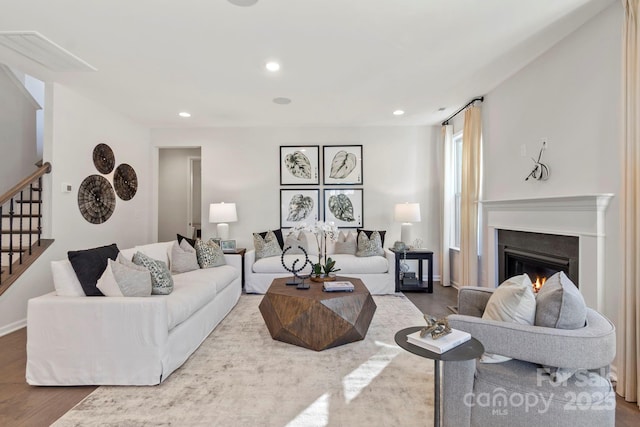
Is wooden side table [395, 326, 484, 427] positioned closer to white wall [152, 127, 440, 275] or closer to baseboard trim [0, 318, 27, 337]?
baseboard trim [0, 318, 27, 337]

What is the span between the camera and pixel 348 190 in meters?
5.55

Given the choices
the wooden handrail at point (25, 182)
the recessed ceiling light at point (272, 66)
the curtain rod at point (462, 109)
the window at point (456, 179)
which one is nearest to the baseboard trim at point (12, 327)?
the wooden handrail at point (25, 182)

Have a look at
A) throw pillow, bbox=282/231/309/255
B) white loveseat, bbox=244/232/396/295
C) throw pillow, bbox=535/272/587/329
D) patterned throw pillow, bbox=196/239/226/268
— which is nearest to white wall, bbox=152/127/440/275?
throw pillow, bbox=282/231/309/255

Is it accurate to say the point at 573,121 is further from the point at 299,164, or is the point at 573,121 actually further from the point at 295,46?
the point at 299,164

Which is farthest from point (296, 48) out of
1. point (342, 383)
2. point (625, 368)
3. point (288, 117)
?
point (625, 368)

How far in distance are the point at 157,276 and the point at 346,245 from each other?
A: 2.97m

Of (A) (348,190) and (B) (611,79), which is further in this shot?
(A) (348,190)

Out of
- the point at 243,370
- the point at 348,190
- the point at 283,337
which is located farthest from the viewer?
the point at 348,190

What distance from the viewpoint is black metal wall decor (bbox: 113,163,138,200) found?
15.6 feet

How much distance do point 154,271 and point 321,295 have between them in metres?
1.43

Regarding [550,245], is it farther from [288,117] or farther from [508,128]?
[288,117]

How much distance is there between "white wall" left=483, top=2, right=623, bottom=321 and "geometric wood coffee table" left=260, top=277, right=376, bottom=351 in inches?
71.6

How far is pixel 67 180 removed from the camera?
152 inches

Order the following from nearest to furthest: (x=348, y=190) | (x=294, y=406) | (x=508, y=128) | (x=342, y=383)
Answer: (x=294, y=406) < (x=342, y=383) < (x=508, y=128) < (x=348, y=190)
